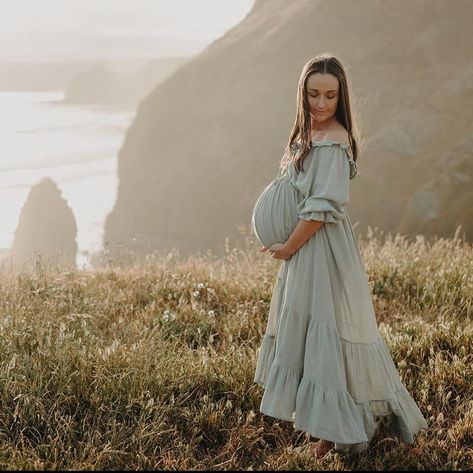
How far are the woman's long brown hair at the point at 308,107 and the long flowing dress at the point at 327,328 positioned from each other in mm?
60

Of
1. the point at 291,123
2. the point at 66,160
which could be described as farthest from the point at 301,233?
the point at 66,160

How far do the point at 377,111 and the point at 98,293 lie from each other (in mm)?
72948

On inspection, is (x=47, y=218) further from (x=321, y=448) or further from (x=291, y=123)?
(x=321, y=448)

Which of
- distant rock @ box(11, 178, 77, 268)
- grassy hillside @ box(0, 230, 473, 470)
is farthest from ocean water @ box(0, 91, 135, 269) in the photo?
grassy hillside @ box(0, 230, 473, 470)

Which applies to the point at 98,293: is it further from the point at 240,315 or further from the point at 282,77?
the point at 282,77

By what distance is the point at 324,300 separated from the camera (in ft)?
11.2

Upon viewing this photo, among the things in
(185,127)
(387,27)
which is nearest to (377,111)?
(387,27)

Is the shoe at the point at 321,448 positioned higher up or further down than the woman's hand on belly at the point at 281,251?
further down

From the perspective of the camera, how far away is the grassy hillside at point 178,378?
11.3 feet

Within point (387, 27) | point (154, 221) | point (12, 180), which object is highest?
point (387, 27)

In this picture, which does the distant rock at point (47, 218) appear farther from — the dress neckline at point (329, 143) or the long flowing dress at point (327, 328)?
the dress neckline at point (329, 143)

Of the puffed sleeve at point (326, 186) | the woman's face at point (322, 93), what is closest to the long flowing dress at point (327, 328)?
the puffed sleeve at point (326, 186)

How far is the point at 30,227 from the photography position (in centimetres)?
11481

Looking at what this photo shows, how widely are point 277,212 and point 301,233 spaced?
0.76 feet
